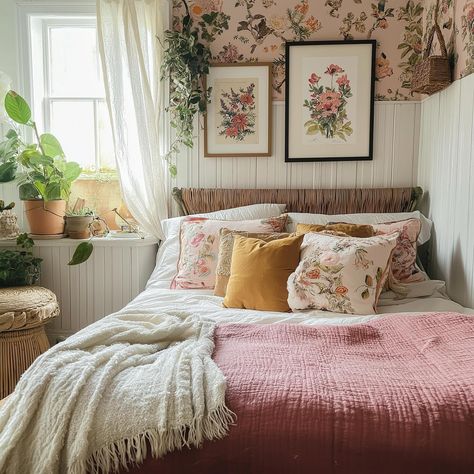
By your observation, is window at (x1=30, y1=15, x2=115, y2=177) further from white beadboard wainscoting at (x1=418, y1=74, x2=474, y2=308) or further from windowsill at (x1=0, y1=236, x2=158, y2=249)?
white beadboard wainscoting at (x1=418, y1=74, x2=474, y2=308)

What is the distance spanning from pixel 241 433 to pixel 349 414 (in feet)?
0.83

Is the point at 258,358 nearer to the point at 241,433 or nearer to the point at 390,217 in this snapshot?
the point at 241,433

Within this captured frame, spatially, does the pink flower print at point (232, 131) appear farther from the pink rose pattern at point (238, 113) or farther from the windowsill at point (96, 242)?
the windowsill at point (96, 242)

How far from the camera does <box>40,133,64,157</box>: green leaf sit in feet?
10.2

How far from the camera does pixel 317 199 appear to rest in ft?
10.0

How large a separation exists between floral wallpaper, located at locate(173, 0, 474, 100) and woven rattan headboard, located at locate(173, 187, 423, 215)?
0.57m

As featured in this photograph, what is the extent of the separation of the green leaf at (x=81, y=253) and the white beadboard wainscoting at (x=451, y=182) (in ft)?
6.25

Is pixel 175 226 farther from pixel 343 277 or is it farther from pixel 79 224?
pixel 343 277

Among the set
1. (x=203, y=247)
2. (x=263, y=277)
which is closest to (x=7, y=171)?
(x=203, y=247)

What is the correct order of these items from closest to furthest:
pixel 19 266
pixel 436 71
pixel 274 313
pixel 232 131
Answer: pixel 274 313, pixel 436 71, pixel 19 266, pixel 232 131

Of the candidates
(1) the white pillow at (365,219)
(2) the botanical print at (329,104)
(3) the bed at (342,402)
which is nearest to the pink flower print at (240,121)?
(2) the botanical print at (329,104)

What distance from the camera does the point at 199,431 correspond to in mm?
1189

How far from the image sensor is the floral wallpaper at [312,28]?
3010 mm

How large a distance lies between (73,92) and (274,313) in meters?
2.04
